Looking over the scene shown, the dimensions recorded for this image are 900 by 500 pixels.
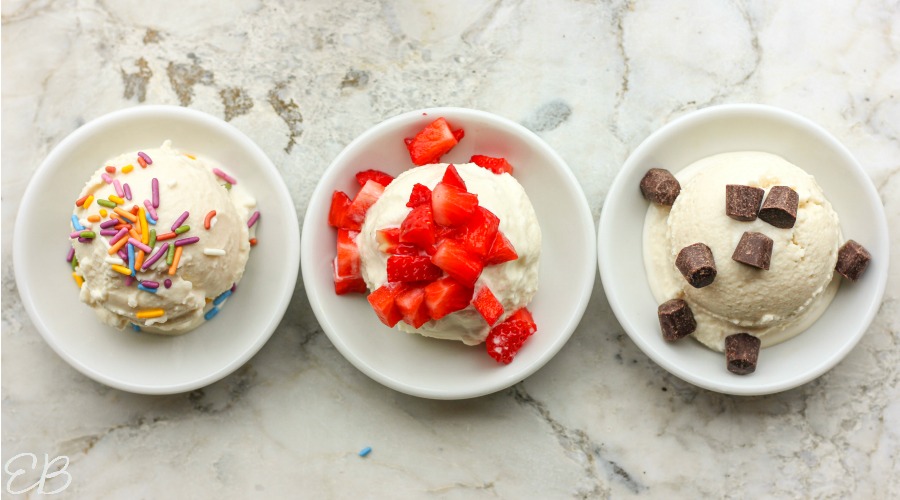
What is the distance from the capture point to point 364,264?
195 cm

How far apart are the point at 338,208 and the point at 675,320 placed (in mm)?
966

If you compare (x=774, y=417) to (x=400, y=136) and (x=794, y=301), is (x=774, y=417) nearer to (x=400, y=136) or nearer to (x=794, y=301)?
(x=794, y=301)

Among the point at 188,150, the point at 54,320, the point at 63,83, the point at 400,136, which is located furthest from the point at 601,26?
the point at 54,320

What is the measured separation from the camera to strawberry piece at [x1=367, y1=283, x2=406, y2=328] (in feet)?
5.95

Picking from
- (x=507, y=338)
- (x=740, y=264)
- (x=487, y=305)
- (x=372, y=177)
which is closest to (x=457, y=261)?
(x=487, y=305)

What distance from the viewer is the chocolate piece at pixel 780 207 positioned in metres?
1.80

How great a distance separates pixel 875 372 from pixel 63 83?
2.60m

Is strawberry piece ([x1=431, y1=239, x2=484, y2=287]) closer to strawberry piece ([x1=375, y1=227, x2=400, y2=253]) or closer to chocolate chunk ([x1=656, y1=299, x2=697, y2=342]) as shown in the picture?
strawberry piece ([x1=375, y1=227, x2=400, y2=253])

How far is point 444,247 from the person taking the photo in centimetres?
172

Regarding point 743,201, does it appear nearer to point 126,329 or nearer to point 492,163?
point 492,163

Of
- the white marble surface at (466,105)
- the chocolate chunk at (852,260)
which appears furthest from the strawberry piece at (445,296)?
the chocolate chunk at (852,260)

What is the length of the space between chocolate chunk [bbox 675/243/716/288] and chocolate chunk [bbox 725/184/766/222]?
118 mm

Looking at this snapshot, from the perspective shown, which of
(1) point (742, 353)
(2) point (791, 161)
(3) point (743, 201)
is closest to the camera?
(3) point (743, 201)

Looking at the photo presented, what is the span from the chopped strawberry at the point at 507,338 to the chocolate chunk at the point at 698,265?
44 centimetres
